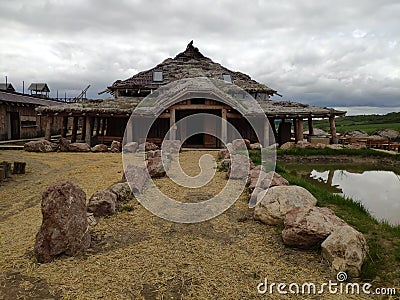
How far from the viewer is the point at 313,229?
16.8 ft

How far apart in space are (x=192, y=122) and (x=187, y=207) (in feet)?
52.2

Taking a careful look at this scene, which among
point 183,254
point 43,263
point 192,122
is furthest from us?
point 192,122

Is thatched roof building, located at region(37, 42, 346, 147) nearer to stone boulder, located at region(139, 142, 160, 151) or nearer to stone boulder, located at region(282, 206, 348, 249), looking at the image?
stone boulder, located at region(139, 142, 160, 151)

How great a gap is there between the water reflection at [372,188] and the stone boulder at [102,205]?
19.4ft

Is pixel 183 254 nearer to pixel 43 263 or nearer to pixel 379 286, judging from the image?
pixel 43 263

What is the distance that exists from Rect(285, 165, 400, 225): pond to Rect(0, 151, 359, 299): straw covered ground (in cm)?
368

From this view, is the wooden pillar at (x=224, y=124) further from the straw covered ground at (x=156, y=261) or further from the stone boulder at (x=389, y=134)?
the stone boulder at (x=389, y=134)

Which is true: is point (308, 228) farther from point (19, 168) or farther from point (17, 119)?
point (17, 119)

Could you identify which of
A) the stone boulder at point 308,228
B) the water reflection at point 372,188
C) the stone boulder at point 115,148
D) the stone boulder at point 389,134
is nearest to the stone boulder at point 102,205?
the stone boulder at point 308,228

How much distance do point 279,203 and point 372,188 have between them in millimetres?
6573

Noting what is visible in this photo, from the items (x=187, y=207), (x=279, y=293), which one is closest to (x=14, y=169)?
(x=187, y=207)

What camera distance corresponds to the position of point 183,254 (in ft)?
16.8

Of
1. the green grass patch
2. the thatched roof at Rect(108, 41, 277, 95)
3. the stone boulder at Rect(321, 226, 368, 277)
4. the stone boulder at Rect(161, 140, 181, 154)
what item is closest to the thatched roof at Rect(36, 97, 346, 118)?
the thatched roof at Rect(108, 41, 277, 95)

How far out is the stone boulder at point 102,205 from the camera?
22.2 ft
